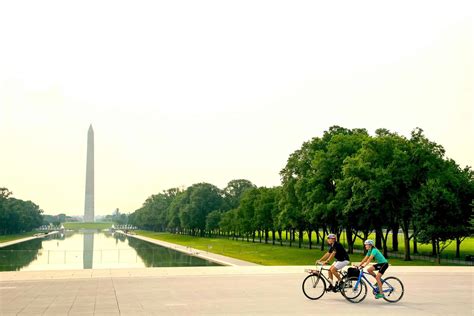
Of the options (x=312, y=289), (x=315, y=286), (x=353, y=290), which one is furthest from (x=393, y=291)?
(x=312, y=289)

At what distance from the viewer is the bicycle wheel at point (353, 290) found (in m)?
19.4

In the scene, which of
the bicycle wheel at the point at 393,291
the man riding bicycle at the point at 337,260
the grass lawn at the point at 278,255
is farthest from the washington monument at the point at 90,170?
the bicycle wheel at the point at 393,291

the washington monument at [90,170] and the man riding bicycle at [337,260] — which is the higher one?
the washington monument at [90,170]

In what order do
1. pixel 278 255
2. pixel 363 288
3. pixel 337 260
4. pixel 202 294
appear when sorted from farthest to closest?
pixel 278 255
pixel 202 294
pixel 337 260
pixel 363 288

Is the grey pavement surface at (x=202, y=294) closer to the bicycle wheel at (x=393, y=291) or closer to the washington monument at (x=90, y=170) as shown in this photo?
the bicycle wheel at (x=393, y=291)

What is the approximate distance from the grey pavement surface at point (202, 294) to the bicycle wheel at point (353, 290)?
0.34 m

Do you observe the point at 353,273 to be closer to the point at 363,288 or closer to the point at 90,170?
the point at 363,288

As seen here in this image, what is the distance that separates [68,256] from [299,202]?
31.8m

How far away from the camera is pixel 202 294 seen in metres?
21.4

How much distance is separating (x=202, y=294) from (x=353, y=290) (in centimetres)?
569

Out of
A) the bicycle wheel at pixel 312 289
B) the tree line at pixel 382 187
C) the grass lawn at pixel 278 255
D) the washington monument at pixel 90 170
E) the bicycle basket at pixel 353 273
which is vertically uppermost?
the washington monument at pixel 90 170

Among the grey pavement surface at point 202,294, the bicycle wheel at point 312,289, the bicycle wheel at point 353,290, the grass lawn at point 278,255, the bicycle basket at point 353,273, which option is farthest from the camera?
the grass lawn at point 278,255

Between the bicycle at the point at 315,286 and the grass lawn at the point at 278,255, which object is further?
the grass lawn at the point at 278,255

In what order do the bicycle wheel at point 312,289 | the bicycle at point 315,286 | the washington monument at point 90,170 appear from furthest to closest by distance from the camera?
the washington monument at point 90,170, the bicycle wheel at point 312,289, the bicycle at point 315,286
